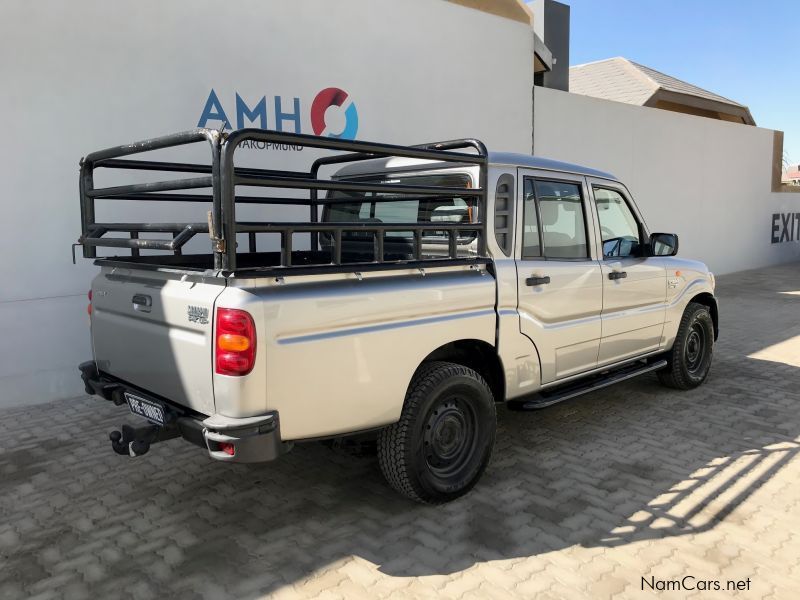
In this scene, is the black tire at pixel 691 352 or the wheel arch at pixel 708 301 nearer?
the black tire at pixel 691 352

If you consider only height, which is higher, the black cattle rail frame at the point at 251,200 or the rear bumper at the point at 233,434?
the black cattle rail frame at the point at 251,200

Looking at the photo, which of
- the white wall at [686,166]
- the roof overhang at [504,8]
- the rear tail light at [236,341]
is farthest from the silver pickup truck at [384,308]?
the white wall at [686,166]

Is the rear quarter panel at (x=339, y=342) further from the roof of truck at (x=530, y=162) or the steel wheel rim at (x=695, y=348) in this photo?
the steel wheel rim at (x=695, y=348)

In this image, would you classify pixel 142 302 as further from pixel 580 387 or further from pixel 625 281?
pixel 625 281

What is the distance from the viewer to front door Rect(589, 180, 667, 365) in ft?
15.8

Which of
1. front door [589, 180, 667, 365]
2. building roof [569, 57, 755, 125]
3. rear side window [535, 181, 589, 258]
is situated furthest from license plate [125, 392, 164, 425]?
building roof [569, 57, 755, 125]

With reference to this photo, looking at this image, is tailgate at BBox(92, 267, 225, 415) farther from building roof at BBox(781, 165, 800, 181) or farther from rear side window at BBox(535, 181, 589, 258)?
building roof at BBox(781, 165, 800, 181)

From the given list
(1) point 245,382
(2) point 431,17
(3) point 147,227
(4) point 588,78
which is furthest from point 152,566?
(4) point 588,78

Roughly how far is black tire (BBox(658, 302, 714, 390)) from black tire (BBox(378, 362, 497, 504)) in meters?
2.68

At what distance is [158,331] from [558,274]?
2489 mm

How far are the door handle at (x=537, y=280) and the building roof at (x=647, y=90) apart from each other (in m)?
A: 14.5

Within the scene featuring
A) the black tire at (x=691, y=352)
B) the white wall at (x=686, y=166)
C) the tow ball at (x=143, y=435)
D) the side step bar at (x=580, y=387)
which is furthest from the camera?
the white wall at (x=686, y=166)

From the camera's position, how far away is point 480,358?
4004 millimetres

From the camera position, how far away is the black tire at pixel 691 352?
5.77 metres
